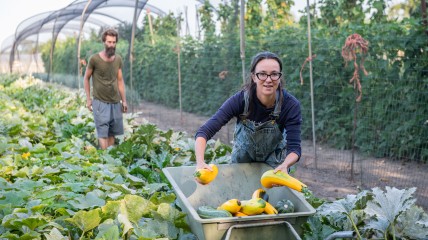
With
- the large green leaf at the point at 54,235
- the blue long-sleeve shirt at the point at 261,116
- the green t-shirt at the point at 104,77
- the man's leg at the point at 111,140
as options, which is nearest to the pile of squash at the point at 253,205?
the blue long-sleeve shirt at the point at 261,116

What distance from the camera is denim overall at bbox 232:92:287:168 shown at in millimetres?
4059

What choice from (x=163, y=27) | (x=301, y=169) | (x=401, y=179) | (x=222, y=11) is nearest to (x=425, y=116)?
(x=401, y=179)

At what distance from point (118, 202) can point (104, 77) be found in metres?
4.26

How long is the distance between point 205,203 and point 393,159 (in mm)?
5805

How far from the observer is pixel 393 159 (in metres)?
8.88

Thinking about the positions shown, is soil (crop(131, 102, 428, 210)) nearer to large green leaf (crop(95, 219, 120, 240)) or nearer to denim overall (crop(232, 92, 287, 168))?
denim overall (crop(232, 92, 287, 168))

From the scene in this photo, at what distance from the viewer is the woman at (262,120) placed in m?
3.64

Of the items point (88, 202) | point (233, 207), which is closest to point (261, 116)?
point (233, 207)

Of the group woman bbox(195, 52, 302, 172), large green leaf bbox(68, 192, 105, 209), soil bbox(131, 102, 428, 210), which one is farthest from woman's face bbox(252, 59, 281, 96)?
soil bbox(131, 102, 428, 210)

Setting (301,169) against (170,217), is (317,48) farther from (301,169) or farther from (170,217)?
(170,217)

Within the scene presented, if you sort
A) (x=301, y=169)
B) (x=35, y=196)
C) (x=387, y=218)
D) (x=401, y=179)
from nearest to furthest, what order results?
1. (x=387, y=218)
2. (x=35, y=196)
3. (x=401, y=179)
4. (x=301, y=169)

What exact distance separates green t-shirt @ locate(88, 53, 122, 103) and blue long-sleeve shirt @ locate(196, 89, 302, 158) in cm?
381

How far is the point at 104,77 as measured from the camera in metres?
7.43

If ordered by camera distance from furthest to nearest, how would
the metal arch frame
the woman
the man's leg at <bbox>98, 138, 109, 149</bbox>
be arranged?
the metal arch frame, the man's leg at <bbox>98, 138, 109, 149</bbox>, the woman
